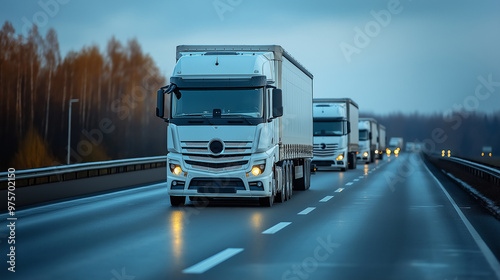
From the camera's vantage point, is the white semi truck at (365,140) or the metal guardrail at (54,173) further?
the white semi truck at (365,140)

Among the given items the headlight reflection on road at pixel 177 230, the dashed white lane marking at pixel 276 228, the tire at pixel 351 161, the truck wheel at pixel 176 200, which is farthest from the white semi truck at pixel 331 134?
the dashed white lane marking at pixel 276 228

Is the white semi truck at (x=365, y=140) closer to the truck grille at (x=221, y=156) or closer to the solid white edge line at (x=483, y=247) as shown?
the solid white edge line at (x=483, y=247)

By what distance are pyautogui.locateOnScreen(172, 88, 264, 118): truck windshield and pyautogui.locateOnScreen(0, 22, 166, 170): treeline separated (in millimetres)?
44543

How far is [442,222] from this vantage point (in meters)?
13.6

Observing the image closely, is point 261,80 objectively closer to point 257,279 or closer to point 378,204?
point 378,204

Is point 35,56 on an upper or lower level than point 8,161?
upper

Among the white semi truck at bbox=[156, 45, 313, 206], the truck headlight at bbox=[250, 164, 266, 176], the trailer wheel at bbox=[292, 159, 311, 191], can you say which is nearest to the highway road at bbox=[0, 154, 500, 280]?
the white semi truck at bbox=[156, 45, 313, 206]

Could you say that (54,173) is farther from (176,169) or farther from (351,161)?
(351,161)

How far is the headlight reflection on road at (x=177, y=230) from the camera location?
9.42 metres

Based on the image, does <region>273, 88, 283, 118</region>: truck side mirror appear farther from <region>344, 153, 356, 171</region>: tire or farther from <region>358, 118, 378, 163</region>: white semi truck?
<region>358, 118, 378, 163</region>: white semi truck

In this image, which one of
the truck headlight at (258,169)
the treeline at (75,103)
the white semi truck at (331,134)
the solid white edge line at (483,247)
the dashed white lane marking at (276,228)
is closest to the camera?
the solid white edge line at (483,247)

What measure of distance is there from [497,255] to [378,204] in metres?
8.45

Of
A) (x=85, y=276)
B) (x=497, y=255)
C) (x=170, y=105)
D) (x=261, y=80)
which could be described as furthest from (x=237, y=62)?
(x=85, y=276)

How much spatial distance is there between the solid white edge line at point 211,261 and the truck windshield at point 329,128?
2899cm
